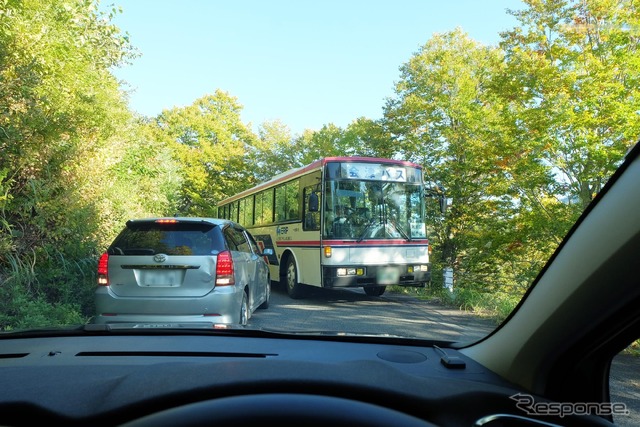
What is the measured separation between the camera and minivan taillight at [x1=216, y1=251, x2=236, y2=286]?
634cm

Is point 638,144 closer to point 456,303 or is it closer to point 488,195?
point 456,303

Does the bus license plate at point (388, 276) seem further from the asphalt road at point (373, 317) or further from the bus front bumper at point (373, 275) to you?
the asphalt road at point (373, 317)

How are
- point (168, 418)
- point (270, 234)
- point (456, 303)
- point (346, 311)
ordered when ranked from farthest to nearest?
point (270, 234), point (456, 303), point (346, 311), point (168, 418)

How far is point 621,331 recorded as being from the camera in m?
1.78

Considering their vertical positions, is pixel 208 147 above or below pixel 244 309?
A: above

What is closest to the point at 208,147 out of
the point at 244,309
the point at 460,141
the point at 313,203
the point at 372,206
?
the point at 460,141

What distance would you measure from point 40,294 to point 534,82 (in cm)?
1102

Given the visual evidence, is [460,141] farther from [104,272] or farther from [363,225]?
[104,272]

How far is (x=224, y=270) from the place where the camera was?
640cm

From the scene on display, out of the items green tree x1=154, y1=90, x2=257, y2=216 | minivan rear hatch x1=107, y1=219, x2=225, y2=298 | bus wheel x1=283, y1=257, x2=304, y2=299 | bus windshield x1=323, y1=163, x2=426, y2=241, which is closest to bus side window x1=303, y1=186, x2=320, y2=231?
bus windshield x1=323, y1=163, x2=426, y2=241

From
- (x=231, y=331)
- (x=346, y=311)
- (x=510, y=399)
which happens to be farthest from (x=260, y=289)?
(x=510, y=399)

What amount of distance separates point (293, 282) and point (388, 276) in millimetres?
2801

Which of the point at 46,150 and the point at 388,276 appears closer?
the point at 46,150

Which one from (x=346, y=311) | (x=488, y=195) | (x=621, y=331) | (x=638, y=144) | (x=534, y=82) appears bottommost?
(x=346, y=311)
